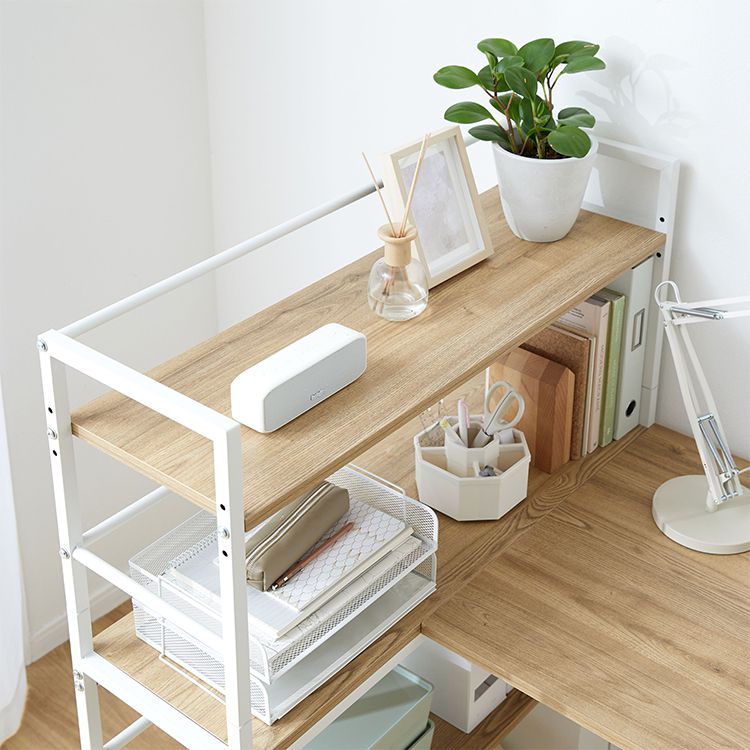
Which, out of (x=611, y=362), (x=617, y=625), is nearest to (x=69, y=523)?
(x=617, y=625)

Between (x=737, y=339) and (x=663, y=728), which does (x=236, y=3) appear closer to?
(x=737, y=339)

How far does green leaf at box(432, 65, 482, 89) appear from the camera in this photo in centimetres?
149

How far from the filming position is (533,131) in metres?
1.52

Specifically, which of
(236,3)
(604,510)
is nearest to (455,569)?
(604,510)

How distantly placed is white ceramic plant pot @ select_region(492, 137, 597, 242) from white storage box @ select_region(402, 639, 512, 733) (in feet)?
2.05

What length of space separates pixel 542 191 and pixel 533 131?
0.25 ft

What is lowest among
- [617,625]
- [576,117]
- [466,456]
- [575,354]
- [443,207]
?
[617,625]

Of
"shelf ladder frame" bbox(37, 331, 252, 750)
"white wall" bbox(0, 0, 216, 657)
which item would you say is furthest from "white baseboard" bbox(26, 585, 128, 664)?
"shelf ladder frame" bbox(37, 331, 252, 750)

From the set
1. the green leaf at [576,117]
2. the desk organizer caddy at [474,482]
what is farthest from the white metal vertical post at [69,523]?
the green leaf at [576,117]

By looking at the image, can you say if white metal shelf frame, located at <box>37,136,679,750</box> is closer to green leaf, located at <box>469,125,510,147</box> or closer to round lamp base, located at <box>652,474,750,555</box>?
green leaf, located at <box>469,125,510,147</box>

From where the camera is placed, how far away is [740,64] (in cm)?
149

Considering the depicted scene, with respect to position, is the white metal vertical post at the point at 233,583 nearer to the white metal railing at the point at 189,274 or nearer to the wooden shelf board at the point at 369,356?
the wooden shelf board at the point at 369,356

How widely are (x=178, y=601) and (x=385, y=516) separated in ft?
0.89

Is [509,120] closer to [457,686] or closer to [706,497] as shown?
[706,497]
